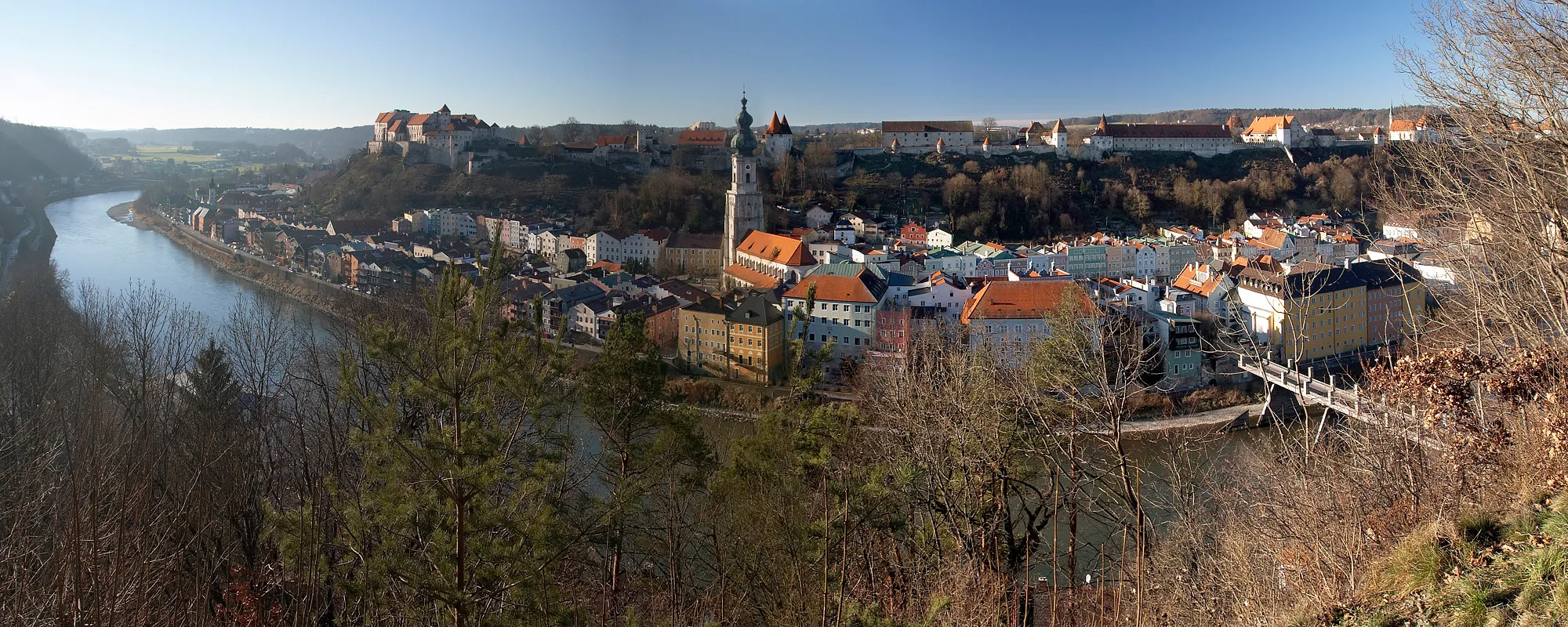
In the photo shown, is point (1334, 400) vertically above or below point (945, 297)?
below

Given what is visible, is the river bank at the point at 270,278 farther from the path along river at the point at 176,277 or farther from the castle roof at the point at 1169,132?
the castle roof at the point at 1169,132

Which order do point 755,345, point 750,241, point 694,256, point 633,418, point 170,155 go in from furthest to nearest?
point 170,155 < point 694,256 < point 750,241 < point 755,345 < point 633,418

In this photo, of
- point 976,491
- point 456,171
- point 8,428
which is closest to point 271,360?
point 8,428

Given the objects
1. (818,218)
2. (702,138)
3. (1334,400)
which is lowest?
(1334,400)

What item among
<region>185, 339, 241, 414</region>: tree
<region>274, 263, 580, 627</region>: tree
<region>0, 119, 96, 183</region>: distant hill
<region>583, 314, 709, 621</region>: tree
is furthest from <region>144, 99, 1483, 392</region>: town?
<region>0, 119, 96, 183</region>: distant hill

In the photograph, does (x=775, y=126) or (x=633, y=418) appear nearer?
(x=633, y=418)

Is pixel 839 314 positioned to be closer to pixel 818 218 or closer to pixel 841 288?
pixel 841 288

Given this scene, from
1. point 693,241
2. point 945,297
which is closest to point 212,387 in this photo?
point 945,297

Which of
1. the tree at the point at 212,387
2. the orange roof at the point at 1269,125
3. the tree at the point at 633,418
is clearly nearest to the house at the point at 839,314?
the tree at the point at 633,418

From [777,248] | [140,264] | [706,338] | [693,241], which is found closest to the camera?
[706,338]
